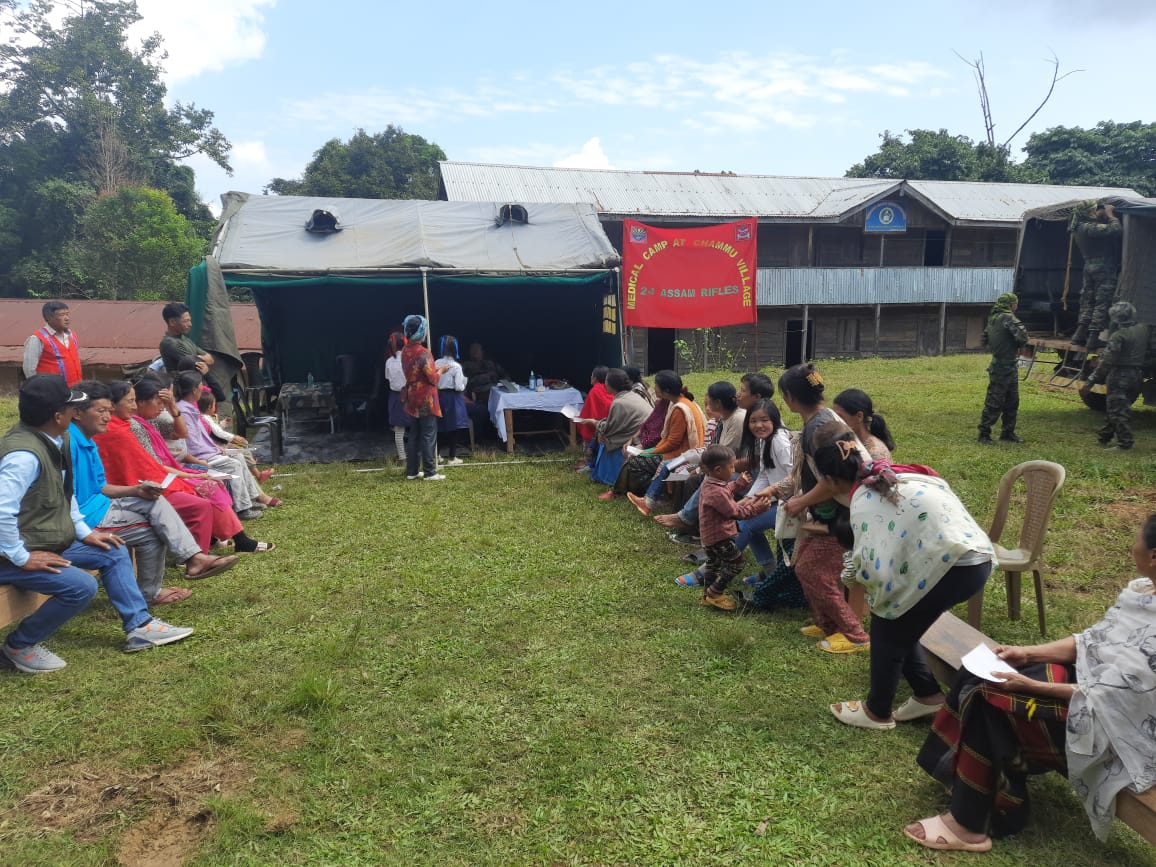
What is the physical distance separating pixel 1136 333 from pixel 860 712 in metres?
7.23

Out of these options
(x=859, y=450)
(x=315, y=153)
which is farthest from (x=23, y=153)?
(x=859, y=450)

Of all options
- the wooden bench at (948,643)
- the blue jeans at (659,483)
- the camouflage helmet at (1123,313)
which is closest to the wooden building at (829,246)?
the camouflage helmet at (1123,313)

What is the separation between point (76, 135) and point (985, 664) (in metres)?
38.0

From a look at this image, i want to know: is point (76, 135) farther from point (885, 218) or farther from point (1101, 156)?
point (1101, 156)

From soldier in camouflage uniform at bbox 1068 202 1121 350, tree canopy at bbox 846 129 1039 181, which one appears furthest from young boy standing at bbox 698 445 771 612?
tree canopy at bbox 846 129 1039 181

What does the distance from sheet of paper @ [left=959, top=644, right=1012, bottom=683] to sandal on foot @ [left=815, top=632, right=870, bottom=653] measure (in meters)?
1.28

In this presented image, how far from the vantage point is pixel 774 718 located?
321 centimetres

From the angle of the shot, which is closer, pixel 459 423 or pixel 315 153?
pixel 459 423

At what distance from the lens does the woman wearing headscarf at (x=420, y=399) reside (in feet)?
24.0

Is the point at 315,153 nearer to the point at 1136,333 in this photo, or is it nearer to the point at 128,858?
the point at 1136,333

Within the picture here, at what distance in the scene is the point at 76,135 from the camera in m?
30.3

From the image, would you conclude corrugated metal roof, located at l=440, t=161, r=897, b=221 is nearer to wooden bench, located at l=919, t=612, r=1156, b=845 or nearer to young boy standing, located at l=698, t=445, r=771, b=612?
young boy standing, located at l=698, t=445, r=771, b=612

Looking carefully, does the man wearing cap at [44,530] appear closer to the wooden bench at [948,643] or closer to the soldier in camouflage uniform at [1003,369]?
the wooden bench at [948,643]

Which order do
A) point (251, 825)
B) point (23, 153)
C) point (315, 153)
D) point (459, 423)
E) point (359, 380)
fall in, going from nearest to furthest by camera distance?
→ point (251, 825)
point (459, 423)
point (359, 380)
point (23, 153)
point (315, 153)
